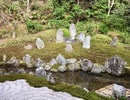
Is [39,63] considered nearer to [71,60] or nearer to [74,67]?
[71,60]

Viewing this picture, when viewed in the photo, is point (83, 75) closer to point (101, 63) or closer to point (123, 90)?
point (101, 63)

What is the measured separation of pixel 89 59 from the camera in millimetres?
19547

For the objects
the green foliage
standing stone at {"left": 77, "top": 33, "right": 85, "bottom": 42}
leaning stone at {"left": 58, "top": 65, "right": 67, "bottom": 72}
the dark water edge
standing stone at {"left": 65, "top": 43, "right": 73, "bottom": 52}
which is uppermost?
the green foliage

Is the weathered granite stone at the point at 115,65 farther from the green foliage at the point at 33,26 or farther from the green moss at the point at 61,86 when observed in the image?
the green foliage at the point at 33,26

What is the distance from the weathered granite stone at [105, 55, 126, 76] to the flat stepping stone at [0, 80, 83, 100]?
28.1ft

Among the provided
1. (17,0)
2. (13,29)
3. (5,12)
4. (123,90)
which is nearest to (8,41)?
(13,29)

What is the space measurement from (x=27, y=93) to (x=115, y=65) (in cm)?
925

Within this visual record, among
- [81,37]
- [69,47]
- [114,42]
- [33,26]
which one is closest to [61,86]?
[69,47]

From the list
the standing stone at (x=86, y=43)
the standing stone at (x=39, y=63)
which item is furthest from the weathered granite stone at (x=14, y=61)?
the standing stone at (x=86, y=43)

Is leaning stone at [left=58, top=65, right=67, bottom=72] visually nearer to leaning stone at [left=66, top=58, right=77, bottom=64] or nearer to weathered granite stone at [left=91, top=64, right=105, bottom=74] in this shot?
leaning stone at [left=66, top=58, right=77, bottom=64]

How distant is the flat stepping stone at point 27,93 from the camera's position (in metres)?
9.76

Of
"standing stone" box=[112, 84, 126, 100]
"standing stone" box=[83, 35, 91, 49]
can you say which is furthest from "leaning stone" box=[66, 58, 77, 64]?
"standing stone" box=[112, 84, 126, 100]

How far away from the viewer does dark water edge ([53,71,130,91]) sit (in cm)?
1716

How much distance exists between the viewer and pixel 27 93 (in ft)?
33.0
